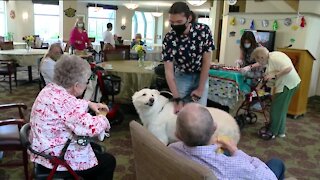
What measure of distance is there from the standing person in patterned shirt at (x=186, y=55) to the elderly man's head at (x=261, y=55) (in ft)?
4.07

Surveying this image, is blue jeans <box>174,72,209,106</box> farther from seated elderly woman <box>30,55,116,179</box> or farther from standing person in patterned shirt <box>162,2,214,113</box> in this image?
seated elderly woman <box>30,55,116,179</box>

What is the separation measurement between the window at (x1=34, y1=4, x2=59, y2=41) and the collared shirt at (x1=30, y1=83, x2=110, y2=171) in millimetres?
12409

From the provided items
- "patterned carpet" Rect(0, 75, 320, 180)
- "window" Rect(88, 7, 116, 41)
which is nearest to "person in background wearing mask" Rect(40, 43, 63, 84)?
"patterned carpet" Rect(0, 75, 320, 180)

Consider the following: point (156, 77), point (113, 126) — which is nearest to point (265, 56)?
point (156, 77)

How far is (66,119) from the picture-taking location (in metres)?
1.51

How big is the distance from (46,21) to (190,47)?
12.5m

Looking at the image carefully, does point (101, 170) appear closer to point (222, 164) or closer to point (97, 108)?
point (97, 108)

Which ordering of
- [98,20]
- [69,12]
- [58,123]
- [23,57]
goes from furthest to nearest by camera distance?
[98,20], [69,12], [23,57], [58,123]

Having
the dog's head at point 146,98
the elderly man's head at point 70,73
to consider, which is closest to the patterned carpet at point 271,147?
the dog's head at point 146,98

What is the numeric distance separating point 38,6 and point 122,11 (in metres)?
4.08

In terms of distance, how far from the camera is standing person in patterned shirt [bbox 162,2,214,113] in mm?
2240

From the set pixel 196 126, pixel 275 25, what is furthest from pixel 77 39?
pixel 196 126

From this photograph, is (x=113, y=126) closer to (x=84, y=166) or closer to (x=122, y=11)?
(x=84, y=166)

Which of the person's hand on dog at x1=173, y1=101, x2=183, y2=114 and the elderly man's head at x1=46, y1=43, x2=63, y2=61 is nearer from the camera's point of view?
the person's hand on dog at x1=173, y1=101, x2=183, y2=114
